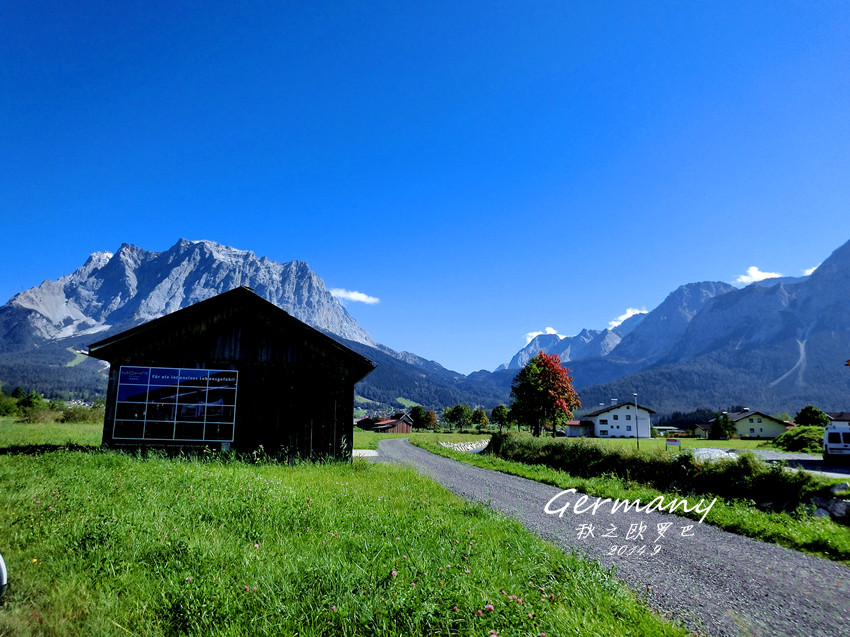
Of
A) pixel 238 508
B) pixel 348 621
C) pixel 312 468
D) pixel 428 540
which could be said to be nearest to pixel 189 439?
pixel 312 468

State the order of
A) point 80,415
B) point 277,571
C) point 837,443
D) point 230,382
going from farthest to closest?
1. point 80,415
2. point 837,443
3. point 230,382
4. point 277,571

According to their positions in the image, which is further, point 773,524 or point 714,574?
point 773,524

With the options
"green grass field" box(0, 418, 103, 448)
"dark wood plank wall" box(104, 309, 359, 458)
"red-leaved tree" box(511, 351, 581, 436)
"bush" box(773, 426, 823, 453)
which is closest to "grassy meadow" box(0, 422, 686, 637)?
"dark wood plank wall" box(104, 309, 359, 458)

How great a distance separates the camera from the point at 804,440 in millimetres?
38562

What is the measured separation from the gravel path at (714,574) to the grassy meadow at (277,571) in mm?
778

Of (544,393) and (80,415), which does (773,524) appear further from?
(80,415)

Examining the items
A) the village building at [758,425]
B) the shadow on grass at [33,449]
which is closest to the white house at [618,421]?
the village building at [758,425]

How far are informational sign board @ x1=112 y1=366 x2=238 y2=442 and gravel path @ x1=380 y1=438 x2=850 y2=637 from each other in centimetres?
1246

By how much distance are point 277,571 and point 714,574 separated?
6158mm

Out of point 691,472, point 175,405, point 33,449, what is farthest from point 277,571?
point 33,449

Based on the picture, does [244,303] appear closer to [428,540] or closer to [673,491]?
[428,540]

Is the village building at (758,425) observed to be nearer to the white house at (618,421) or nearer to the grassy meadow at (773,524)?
the white house at (618,421)

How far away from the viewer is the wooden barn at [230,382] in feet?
57.5

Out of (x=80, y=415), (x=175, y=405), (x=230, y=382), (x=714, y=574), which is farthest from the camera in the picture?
(x=80, y=415)
